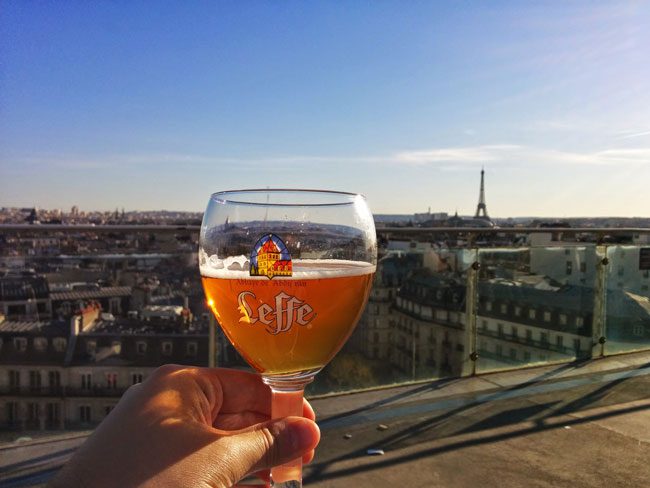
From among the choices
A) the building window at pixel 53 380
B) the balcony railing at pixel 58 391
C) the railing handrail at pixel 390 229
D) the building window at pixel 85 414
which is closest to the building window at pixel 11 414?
the balcony railing at pixel 58 391

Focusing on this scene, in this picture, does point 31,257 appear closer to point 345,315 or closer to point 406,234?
point 406,234

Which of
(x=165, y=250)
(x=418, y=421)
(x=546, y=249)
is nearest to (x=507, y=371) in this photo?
(x=546, y=249)

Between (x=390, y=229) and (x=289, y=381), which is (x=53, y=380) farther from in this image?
(x=289, y=381)

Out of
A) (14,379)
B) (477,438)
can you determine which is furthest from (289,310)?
(14,379)

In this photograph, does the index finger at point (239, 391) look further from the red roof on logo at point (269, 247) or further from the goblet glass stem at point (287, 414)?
the red roof on logo at point (269, 247)

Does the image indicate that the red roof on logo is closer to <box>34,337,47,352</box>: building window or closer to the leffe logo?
the leffe logo

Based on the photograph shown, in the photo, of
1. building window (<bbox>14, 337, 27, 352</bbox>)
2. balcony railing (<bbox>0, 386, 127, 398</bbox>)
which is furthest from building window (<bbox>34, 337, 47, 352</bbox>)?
balcony railing (<bbox>0, 386, 127, 398</bbox>)
